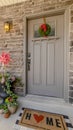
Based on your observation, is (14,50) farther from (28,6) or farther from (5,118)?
(5,118)

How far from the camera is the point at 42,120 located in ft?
6.61

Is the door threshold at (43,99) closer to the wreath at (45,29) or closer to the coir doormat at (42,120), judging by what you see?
the coir doormat at (42,120)

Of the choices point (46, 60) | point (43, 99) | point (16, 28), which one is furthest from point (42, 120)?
point (16, 28)

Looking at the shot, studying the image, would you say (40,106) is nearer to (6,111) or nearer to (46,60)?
(6,111)

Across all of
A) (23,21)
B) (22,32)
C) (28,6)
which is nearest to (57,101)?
(22,32)

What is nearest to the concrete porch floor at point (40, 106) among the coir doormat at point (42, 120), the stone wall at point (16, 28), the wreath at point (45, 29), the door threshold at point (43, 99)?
the door threshold at point (43, 99)

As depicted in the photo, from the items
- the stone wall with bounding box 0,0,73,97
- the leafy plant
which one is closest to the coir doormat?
the leafy plant

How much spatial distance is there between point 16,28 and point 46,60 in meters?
1.13

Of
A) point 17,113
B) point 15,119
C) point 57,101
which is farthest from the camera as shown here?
point 57,101

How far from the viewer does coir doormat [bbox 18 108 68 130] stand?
184cm

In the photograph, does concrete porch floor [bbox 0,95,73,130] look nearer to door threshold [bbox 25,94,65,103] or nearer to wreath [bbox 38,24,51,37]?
door threshold [bbox 25,94,65,103]

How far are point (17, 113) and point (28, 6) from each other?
8.14ft

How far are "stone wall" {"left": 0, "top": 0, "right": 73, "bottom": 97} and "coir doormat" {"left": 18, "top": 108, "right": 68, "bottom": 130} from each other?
1.04 meters

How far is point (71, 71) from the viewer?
7.84ft
